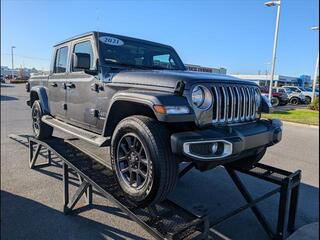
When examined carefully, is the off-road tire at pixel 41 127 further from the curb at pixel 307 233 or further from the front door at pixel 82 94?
the curb at pixel 307 233

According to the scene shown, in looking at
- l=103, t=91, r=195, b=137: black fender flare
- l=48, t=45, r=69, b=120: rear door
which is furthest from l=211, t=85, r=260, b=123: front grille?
l=48, t=45, r=69, b=120: rear door

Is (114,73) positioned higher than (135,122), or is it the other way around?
(114,73)

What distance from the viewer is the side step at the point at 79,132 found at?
11.5 ft

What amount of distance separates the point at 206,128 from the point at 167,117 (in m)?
0.43

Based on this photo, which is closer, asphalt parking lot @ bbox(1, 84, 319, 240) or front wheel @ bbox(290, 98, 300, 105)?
asphalt parking lot @ bbox(1, 84, 319, 240)

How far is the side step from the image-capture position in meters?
3.52

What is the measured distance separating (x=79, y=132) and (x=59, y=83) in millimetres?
1267

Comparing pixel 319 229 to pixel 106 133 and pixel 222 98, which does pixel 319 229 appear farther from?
pixel 106 133

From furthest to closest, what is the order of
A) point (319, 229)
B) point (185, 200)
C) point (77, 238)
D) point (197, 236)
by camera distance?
point (185, 200)
point (319, 229)
point (77, 238)
point (197, 236)

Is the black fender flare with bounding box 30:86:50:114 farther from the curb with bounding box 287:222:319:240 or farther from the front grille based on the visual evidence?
the curb with bounding box 287:222:319:240

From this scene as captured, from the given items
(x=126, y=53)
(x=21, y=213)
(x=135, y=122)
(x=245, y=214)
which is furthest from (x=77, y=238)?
(x=126, y=53)

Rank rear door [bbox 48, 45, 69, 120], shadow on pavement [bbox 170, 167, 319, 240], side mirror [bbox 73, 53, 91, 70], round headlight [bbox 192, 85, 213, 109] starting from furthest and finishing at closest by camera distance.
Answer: rear door [bbox 48, 45, 69, 120] < side mirror [bbox 73, 53, 91, 70] < shadow on pavement [bbox 170, 167, 319, 240] < round headlight [bbox 192, 85, 213, 109]

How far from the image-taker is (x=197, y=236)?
2.43 meters

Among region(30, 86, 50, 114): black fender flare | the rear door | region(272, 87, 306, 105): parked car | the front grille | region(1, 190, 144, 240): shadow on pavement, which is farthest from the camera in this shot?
region(272, 87, 306, 105): parked car
